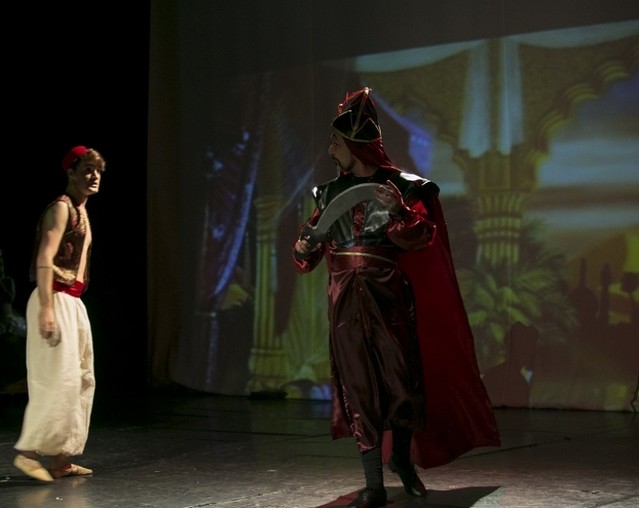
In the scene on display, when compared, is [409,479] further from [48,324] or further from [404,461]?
[48,324]

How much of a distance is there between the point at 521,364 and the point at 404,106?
1.87 m

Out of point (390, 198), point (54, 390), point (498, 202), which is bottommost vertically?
point (54, 390)

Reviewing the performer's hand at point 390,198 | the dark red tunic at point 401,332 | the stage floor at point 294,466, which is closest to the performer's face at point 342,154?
the dark red tunic at point 401,332

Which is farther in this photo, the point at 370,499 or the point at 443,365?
the point at 443,365

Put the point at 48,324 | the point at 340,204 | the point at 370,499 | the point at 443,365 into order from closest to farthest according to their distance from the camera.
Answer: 1. the point at 370,499
2. the point at 340,204
3. the point at 443,365
4. the point at 48,324

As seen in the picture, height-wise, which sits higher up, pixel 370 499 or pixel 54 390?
pixel 54 390

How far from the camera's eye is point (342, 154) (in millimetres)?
3826

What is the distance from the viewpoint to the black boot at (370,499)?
3.59m

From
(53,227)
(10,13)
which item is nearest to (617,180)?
(53,227)

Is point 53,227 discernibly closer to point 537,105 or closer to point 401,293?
point 401,293

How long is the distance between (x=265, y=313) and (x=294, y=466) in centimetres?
361

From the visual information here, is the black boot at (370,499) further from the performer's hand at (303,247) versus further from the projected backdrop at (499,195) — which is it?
the projected backdrop at (499,195)

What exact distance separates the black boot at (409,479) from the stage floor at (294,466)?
5 centimetres

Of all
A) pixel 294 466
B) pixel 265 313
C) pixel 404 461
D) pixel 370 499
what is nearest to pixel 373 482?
pixel 370 499
